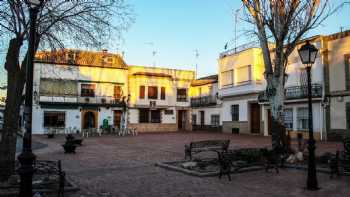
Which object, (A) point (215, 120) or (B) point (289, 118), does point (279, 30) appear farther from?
(A) point (215, 120)

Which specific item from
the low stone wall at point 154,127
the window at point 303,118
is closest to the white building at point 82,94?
the low stone wall at point 154,127

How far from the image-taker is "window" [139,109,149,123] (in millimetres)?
38812

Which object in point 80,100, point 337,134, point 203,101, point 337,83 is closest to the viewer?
point 337,134

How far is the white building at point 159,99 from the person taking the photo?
3859 cm

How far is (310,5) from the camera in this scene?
12484 mm

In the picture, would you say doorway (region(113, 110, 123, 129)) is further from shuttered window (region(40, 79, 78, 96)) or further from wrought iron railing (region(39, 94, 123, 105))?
shuttered window (region(40, 79, 78, 96))

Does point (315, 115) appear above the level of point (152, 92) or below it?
below

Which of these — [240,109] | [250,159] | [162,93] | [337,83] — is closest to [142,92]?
[162,93]

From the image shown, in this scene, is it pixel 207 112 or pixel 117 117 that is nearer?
pixel 117 117

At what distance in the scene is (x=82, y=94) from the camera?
3569 cm

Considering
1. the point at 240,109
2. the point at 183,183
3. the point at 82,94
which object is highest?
the point at 82,94

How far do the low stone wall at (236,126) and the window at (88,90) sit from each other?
1448 cm

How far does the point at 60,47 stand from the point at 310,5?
9.09 metres

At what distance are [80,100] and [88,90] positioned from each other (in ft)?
5.04
